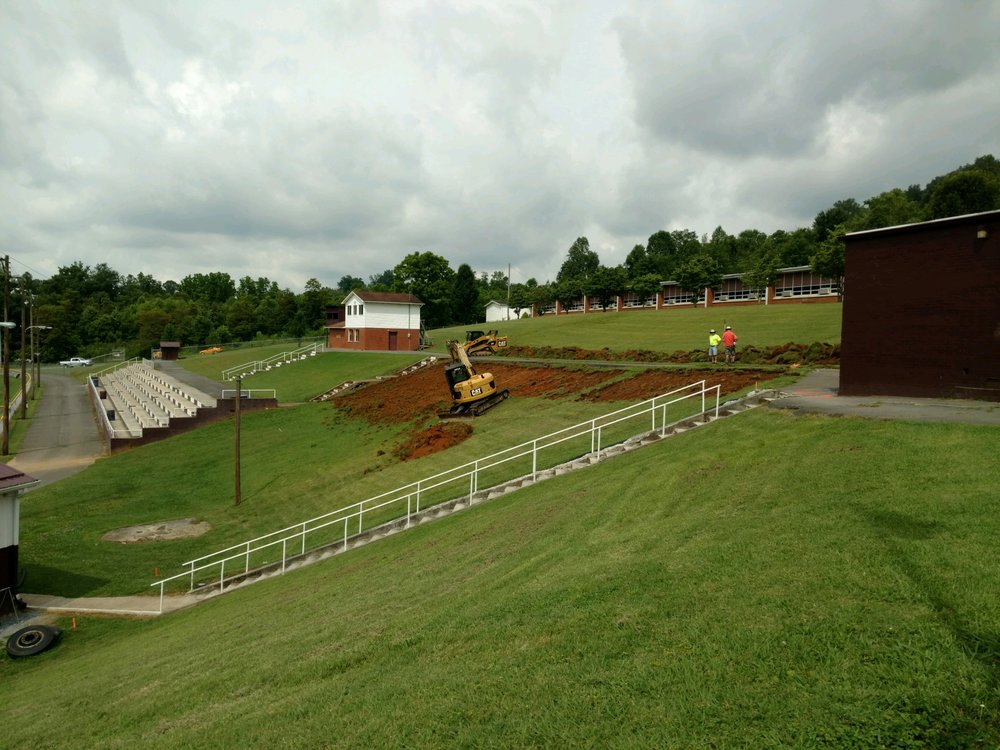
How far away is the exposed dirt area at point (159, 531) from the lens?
67.4ft

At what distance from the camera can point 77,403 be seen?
55.9 m

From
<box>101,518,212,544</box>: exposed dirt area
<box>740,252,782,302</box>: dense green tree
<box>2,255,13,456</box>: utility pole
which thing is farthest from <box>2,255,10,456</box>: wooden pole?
<box>740,252,782,302</box>: dense green tree

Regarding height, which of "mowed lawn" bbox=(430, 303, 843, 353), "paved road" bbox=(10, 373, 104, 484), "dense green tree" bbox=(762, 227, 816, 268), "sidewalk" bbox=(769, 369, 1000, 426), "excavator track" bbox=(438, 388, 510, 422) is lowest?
"paved road" bbox=(10, 373, 104, 484)

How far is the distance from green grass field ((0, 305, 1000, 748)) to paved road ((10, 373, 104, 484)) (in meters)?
17.9

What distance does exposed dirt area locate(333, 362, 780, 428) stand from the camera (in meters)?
24.1

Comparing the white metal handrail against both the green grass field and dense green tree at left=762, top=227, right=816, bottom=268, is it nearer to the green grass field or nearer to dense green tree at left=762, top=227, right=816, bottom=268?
the green grass field

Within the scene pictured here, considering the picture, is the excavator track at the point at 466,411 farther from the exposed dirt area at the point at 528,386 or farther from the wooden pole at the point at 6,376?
the wooden pole at the point at 6,376

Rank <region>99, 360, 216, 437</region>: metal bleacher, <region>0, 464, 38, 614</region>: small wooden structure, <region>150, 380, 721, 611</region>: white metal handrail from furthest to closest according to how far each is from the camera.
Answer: <region>99, 360, 216, 437</region>: metal bleacher < <region>150, 380, 721, 611</region>: white metal handrail < <region>0, 464, 38, 614</region>: small wooden structure

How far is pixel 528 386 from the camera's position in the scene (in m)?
31.0

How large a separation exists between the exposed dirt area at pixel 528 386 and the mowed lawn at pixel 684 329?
41.1ft

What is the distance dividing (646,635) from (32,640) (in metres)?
14.2

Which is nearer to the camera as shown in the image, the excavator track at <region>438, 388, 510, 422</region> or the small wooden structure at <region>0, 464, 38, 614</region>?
the small wooden structure at <region>0, 464, 38, 614</region>

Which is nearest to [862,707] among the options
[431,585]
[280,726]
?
[280,726]

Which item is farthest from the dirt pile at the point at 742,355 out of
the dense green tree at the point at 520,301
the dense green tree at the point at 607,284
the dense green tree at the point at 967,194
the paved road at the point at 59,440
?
the dense green tree at the point at 520,301
